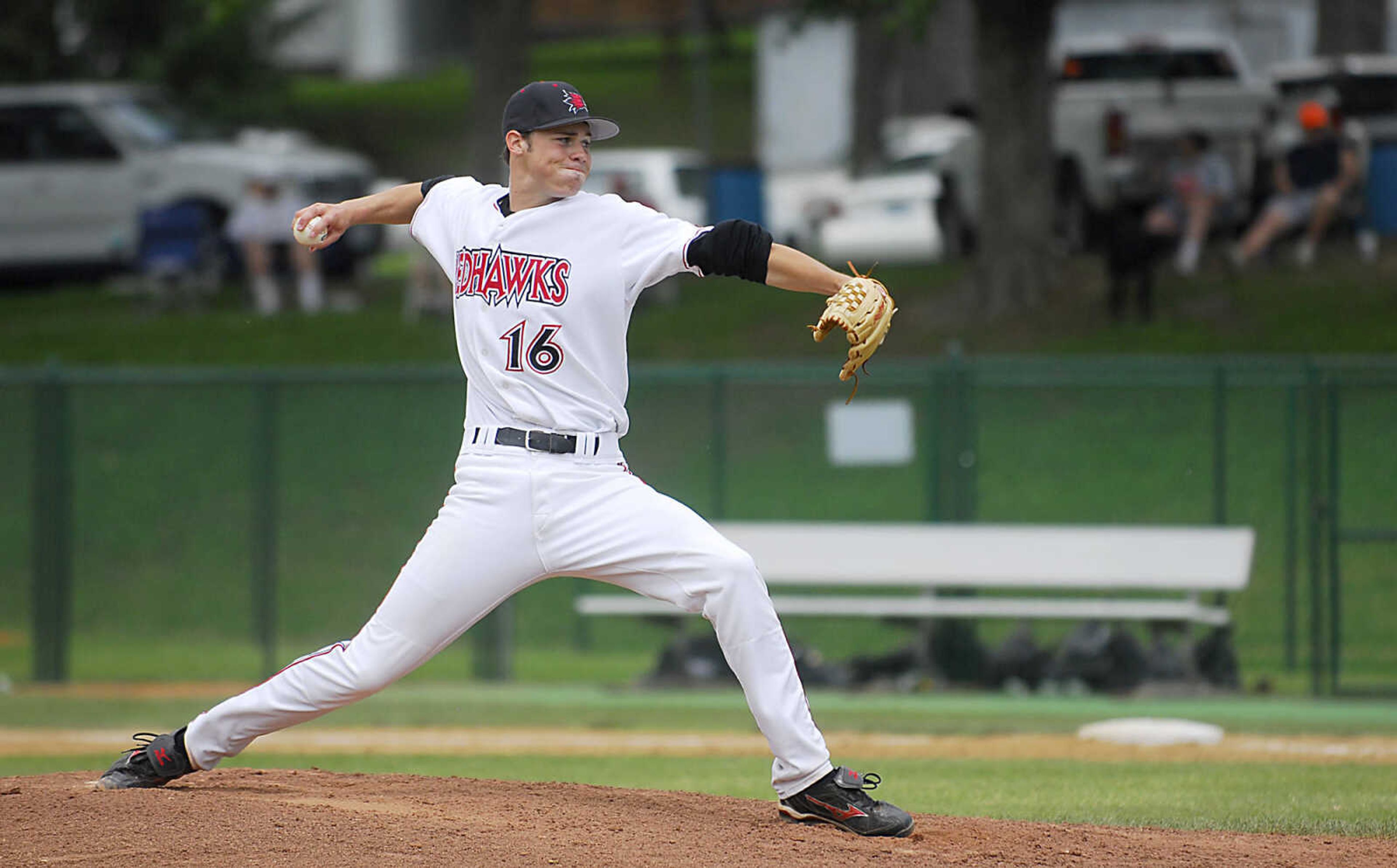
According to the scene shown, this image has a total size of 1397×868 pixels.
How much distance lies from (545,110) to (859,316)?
1118 mm

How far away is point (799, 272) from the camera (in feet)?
17.2

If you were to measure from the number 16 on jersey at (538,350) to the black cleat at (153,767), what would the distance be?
169 cm

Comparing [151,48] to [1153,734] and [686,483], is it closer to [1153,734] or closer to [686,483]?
[686,483]

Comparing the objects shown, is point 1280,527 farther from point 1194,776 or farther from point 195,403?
point 195,403

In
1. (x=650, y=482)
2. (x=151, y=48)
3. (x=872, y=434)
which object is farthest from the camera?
(x=151, y=48)

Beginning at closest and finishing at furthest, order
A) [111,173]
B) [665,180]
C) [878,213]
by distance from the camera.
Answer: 1. [111,173]
2. [665,180]
3. [878,213]

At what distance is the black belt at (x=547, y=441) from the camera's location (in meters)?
5.39

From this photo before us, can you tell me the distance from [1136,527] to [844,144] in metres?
25.4

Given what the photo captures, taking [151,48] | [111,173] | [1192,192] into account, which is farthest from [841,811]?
[151,48]

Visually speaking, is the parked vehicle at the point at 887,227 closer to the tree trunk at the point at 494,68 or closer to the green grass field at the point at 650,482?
the tree trunk at the point at 494,68

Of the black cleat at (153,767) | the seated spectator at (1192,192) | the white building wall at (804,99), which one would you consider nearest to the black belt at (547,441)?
the black cleat at (153,767)

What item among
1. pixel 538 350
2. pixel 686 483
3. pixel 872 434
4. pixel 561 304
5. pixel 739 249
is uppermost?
pixel 739 249

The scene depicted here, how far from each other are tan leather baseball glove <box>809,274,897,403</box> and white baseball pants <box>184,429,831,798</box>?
676mm

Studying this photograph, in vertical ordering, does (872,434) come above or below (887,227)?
below
